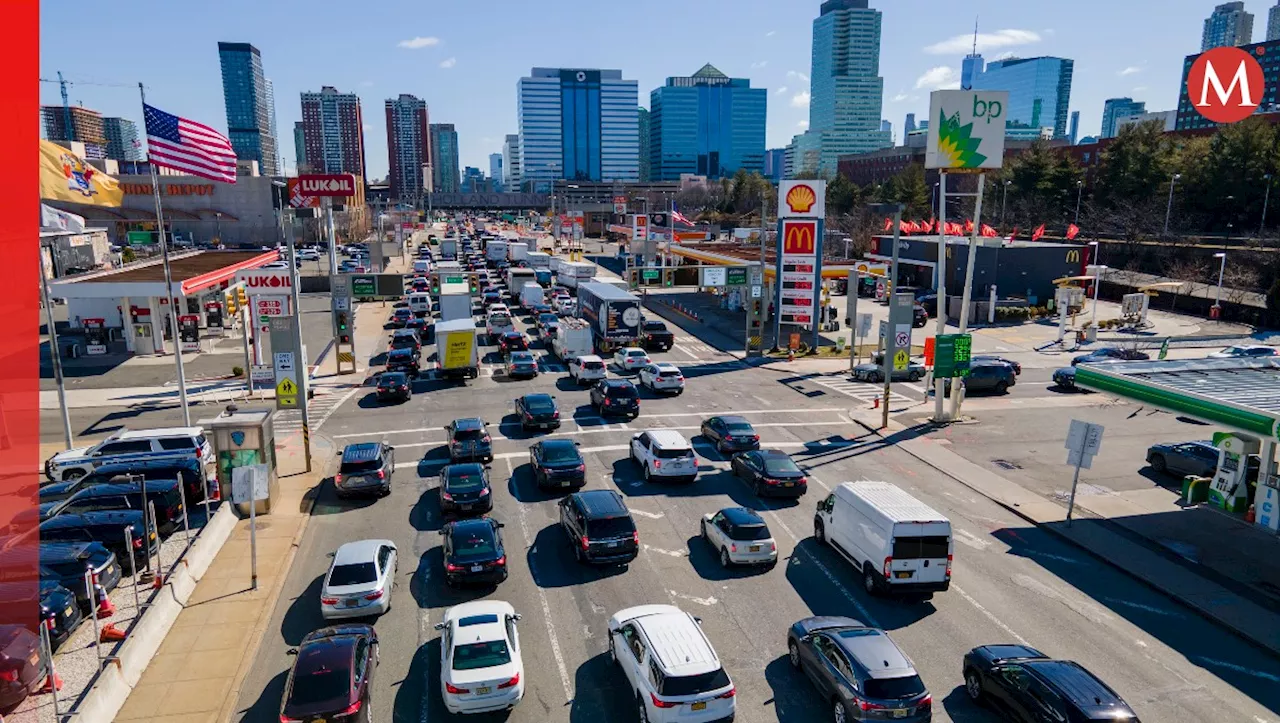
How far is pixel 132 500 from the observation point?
20781mm

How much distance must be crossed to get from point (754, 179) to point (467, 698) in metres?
166

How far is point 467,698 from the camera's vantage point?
13.0 metres

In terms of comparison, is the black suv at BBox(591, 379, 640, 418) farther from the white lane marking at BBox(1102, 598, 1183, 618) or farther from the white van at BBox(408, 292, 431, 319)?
the white van at BBox(408, 292, 431, 319)

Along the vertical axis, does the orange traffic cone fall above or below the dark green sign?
below

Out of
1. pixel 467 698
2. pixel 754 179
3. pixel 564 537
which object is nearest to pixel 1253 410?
pixel 564 537

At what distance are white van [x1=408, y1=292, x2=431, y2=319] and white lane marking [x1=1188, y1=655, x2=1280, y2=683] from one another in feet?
177

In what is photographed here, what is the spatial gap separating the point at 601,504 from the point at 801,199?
3774 cm

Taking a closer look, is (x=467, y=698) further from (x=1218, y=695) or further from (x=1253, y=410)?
(x=1253, y=410)

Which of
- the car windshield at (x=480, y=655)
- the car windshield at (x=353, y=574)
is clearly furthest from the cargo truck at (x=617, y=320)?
the car windshield at (x=480, y=655)

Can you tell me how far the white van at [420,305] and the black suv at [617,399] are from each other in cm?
3059

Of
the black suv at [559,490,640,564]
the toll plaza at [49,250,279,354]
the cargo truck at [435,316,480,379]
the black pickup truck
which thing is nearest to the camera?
the black suv at [559,490,640,564]

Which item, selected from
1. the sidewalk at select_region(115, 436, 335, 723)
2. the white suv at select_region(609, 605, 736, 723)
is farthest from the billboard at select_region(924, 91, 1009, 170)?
the sidewalk at select_region(115, 436, 335, 723)

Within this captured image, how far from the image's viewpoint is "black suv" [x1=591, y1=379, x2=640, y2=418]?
33.6 m

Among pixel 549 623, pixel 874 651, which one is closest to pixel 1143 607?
pixel 874 651
